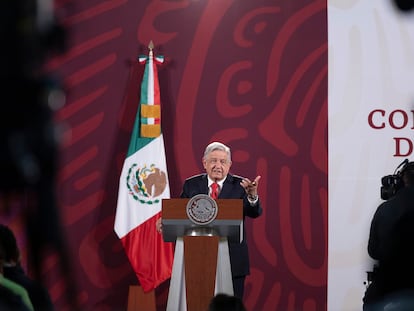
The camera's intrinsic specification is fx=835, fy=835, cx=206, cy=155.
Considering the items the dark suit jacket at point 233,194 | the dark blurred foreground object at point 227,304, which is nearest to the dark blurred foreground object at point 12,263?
the dark blurred foreground object at point 227,304

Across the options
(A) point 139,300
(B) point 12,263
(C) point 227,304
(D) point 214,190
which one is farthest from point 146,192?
(B) point 12,263

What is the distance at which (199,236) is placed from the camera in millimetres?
4918

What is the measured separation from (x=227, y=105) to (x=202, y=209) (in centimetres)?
214

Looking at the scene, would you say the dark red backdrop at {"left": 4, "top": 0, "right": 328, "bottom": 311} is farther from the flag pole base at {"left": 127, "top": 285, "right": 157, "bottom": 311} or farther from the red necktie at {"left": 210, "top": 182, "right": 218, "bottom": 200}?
the red necktie at {"left": 210, "top": 182, "right": 218, "bottom": 200}

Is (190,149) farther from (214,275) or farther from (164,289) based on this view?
(214,275)

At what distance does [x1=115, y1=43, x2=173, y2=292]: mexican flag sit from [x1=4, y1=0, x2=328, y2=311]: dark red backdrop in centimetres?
20

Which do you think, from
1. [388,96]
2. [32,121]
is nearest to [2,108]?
[32,121]

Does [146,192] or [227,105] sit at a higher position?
[227,105]

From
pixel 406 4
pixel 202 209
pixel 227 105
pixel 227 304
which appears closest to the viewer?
pixel 406 4

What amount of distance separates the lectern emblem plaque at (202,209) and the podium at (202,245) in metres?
0.01

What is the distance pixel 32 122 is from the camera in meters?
1.22

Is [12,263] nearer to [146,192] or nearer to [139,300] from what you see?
[146,192]

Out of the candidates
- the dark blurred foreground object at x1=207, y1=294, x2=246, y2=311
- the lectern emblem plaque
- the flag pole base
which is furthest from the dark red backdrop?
the dark blurred foreground object at x1=207, y1=294, x2=246, y2=311

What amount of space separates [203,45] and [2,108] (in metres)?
5.71
